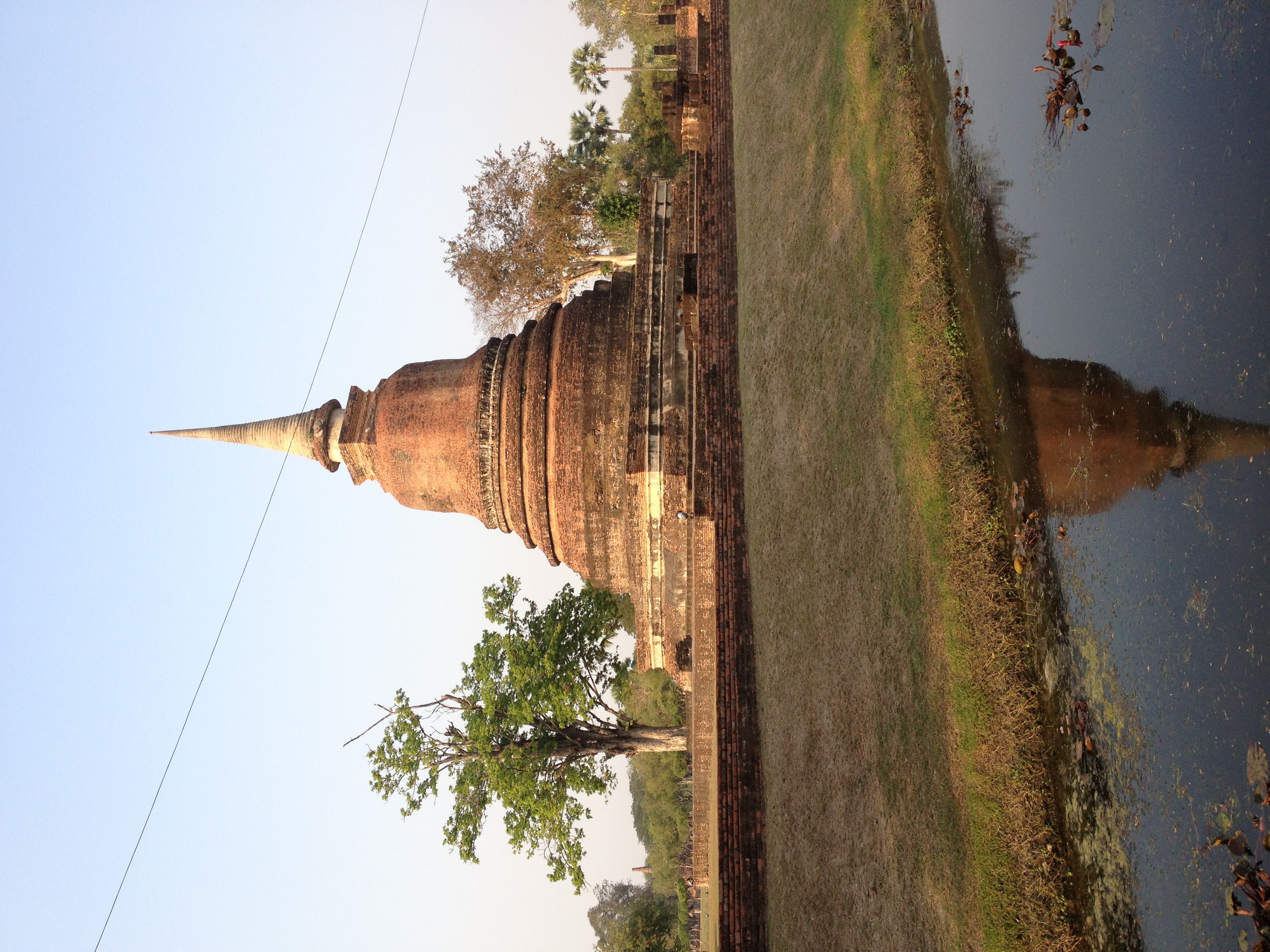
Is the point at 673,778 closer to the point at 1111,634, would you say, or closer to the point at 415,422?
the point at 415,422

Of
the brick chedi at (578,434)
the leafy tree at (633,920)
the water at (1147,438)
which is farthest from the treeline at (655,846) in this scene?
the water at (1147,438)

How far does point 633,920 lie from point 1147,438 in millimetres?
32739

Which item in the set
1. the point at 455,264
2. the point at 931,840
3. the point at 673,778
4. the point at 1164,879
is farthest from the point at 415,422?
the point at 673,778

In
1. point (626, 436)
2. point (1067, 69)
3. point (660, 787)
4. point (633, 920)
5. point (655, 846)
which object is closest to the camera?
point (1067, 69)

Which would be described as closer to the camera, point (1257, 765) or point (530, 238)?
point (1257, 765)

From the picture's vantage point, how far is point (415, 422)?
1232cm

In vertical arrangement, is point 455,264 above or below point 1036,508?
above

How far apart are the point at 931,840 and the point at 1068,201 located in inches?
148

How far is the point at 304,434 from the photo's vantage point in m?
13.2

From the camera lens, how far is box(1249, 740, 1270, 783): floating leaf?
351 centimetres

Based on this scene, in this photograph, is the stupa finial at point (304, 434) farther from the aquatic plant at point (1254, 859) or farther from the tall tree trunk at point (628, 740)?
the aquatic plant at point (1254, 859)

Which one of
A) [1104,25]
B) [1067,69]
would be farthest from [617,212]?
[1104,25]

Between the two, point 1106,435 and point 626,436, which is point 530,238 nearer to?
point 626,436

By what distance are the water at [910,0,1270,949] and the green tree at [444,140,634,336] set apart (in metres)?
17.9
